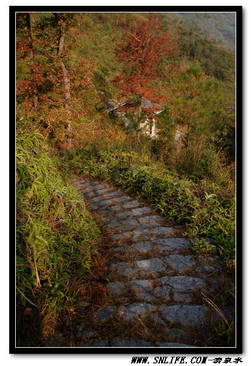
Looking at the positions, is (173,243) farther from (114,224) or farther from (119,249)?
(114,224)

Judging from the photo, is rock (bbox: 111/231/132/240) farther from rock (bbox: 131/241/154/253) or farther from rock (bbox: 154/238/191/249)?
rock (bbox: 154/238/191/249)

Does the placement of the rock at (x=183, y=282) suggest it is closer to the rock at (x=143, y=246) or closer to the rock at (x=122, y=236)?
the rock at (x=143, y=246)

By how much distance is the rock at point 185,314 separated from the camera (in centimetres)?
174

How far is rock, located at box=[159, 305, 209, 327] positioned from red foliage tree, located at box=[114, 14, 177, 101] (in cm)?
965

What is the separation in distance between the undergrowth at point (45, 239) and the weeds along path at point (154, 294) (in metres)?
0.24

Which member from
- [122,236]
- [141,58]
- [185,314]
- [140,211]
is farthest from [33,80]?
[141,58]

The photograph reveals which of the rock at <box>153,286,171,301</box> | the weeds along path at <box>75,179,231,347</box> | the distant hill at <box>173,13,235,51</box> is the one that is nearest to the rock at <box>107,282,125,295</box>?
the weeds along path at <box>75,179,231,347</box>

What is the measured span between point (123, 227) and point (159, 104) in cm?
836

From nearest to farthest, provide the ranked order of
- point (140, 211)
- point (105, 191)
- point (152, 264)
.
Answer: point (152, 264)
point (140, 211)
point (105, 191)

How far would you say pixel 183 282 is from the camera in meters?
2.11

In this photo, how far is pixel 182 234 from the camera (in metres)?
2.88

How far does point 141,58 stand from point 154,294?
33.2 ft

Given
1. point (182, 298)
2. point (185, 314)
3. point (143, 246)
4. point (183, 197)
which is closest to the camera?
point (185, 314)
